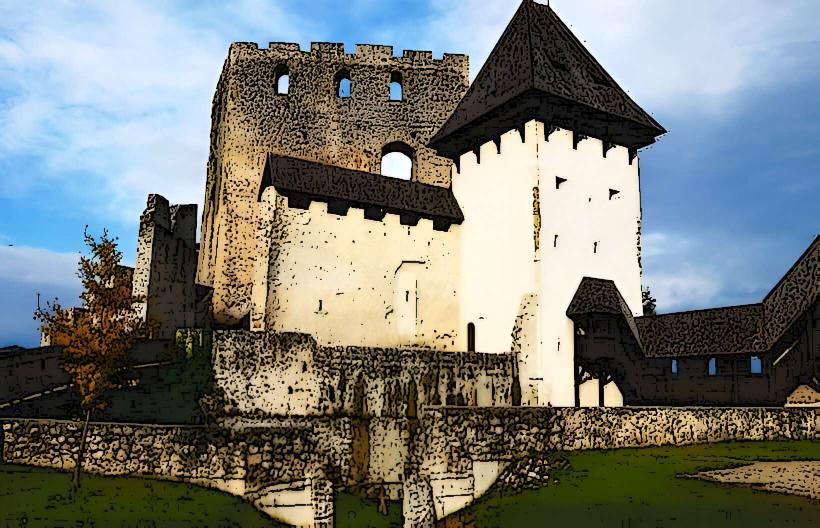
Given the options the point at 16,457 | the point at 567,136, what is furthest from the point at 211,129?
the point at 16,457

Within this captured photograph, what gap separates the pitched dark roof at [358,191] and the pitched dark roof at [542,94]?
7.41 feet

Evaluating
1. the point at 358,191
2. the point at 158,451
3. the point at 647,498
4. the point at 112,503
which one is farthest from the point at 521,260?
the point at 112,503

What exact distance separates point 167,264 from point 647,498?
19.3 m

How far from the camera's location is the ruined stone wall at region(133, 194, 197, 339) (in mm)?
24938

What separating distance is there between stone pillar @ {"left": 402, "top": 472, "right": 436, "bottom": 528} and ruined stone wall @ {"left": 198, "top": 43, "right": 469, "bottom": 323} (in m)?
18.3

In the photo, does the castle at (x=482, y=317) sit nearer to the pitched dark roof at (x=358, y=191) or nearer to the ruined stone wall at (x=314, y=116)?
the pitched dark roof at (x=358, y=191)

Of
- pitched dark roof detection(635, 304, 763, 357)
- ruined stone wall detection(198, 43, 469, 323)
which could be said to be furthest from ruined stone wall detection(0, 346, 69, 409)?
pitched dark roof detection(635, 304, 763, 357)

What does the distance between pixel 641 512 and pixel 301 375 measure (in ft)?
30.1

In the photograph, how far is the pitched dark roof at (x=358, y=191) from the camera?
917 inches

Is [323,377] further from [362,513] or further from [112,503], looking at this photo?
[112,503]

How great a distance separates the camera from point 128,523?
11.2m

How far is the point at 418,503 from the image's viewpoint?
609 inches

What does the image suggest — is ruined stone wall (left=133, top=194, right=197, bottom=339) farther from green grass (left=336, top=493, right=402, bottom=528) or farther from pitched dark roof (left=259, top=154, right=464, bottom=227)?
green grass (left=336, top=493, right=402, bottom=528)

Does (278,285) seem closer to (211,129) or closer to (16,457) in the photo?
(16,457)
